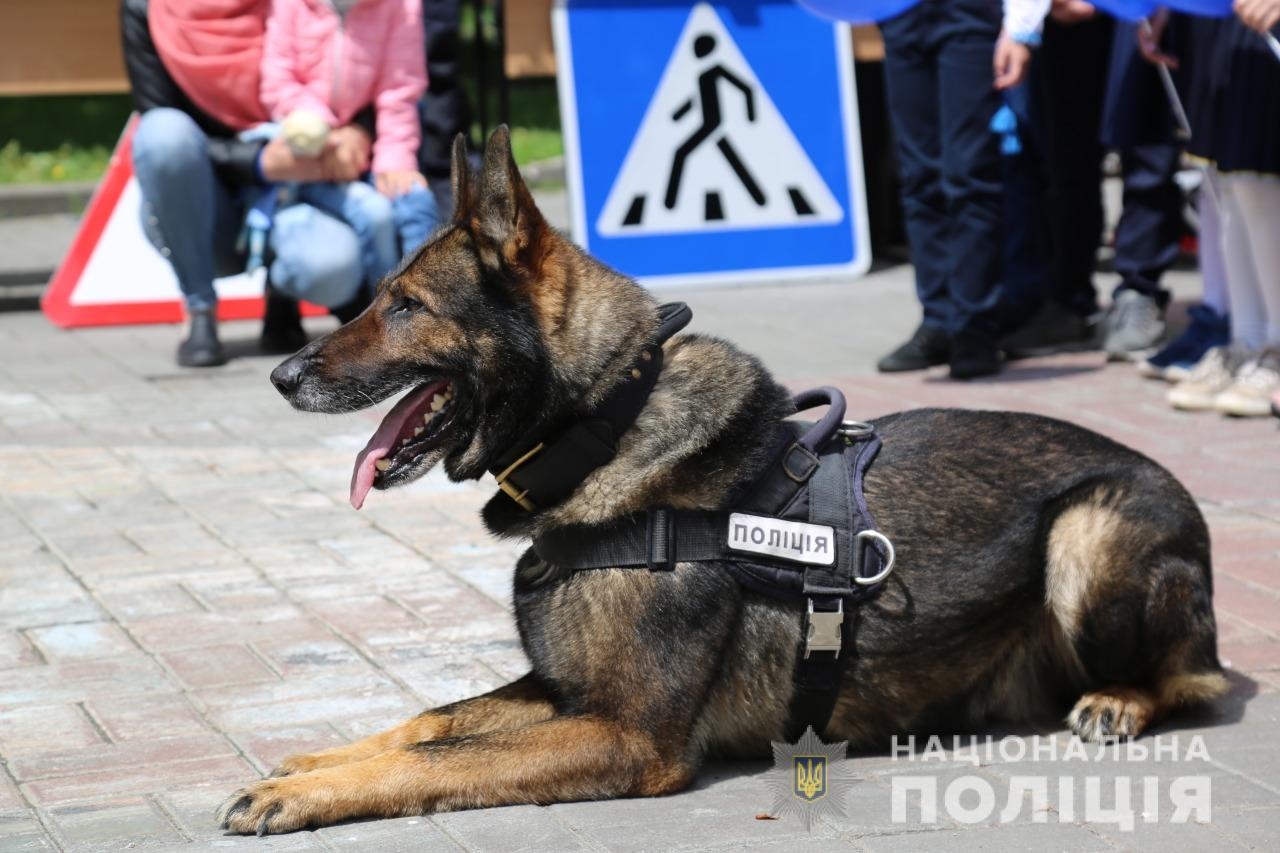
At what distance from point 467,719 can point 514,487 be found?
52 cm

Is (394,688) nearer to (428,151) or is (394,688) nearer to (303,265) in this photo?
(303,265)

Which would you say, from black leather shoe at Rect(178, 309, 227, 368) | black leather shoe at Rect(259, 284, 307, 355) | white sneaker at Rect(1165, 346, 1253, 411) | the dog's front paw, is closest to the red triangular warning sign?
black leather shoe at Rect(259, 284, 307, 355)

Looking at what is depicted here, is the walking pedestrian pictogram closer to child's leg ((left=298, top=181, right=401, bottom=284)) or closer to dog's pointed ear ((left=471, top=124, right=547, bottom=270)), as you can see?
child's leg ((left=298, top=181, right=401, bottom=284))

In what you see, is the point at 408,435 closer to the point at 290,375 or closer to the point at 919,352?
the point at 290,375

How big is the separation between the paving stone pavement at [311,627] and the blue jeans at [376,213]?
82 centimetres

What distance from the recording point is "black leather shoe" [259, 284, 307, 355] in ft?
28.6

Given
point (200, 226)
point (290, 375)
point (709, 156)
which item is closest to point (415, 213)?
point (200, 226)

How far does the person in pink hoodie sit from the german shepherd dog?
14.9ft

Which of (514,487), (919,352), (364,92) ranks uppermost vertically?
(364,92)

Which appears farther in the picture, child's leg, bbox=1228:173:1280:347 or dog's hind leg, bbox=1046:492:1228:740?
child's leg, bbox=1228:173:1280:347

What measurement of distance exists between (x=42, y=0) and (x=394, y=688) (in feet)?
24.9

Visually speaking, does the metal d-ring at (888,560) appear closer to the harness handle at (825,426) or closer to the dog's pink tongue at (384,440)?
the harness handle at (825,426)

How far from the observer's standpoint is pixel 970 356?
7797 mm

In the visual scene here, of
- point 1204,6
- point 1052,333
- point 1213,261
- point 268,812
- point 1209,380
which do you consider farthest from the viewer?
point 1052,333
